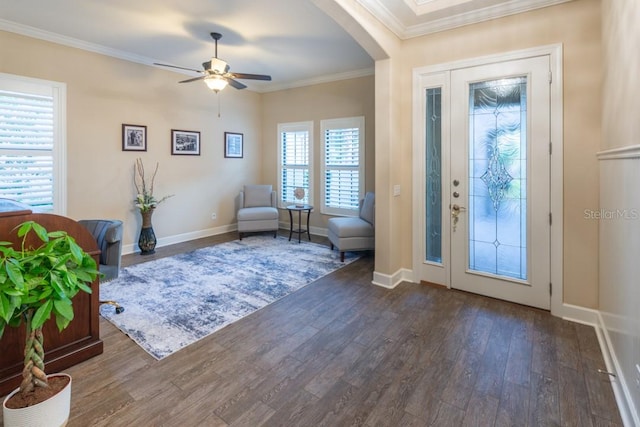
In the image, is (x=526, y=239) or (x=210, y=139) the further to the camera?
(x=210, y=139)

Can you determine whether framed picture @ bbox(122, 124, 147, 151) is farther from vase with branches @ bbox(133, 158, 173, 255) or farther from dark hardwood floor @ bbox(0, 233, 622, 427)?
dark hardwood floor @ bbox(0, 233, 622, 427)

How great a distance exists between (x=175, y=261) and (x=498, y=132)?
4.36 meters

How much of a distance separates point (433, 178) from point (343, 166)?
2.61 metres

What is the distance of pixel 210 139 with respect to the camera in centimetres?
621

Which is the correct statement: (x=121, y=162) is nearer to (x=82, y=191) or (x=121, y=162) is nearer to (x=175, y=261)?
(x=82, y=191)

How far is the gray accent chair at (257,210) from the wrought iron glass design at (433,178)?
10.6 ft

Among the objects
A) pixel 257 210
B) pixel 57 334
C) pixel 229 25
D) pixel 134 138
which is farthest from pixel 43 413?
pixel 257 210

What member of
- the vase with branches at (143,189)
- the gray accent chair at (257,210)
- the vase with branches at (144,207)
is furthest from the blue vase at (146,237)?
the gray accent chair at (257,210)

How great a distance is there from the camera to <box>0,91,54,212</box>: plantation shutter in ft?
12.9

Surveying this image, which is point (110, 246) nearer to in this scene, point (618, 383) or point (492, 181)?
point (492, 181)

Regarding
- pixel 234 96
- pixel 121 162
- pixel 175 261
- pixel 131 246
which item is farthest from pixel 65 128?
pixel 234 96

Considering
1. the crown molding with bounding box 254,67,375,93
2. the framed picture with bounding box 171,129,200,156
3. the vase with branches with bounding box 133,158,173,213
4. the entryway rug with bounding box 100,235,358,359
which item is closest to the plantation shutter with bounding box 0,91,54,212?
the vase with branches with bounding box 133,158,173,213

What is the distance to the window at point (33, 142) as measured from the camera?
12.9 feet

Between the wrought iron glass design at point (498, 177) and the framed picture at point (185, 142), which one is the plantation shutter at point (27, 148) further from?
the wrought iron glass design at point (498, 177)
